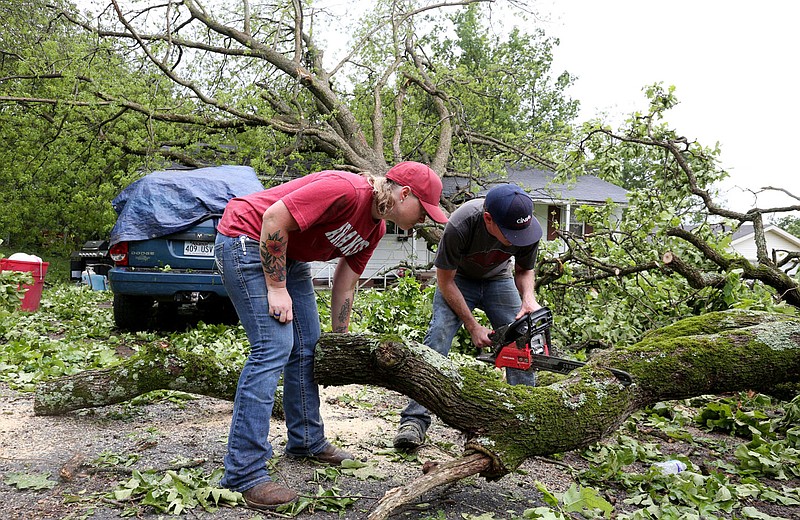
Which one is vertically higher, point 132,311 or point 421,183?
point 421,183

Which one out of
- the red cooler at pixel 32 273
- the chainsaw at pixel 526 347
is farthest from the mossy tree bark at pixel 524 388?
the red cooler at pixel 32 273

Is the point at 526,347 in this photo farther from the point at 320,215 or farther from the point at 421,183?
the point at 320,215

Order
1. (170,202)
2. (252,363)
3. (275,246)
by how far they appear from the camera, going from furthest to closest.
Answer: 1. (170,202)
2. (252,363)
3. (275,246)

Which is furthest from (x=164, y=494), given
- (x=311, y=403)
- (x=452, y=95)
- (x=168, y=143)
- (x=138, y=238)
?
(x=452, y=95)

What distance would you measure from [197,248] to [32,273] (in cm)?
377

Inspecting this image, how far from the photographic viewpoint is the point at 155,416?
169 inches

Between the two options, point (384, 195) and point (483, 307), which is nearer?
point (384, 195)

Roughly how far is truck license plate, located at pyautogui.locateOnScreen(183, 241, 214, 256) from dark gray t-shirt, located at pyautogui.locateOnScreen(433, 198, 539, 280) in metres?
3.78

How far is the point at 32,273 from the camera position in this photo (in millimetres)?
9133

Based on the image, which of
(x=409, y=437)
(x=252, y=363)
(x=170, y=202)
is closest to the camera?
(x=252, y=363)

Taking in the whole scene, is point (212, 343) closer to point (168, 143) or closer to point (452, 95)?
point (168, 143)

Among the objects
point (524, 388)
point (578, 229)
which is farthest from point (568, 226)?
point (524, 388)

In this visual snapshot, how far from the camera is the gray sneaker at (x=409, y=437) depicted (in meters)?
3.65

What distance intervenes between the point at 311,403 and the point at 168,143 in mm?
8789
